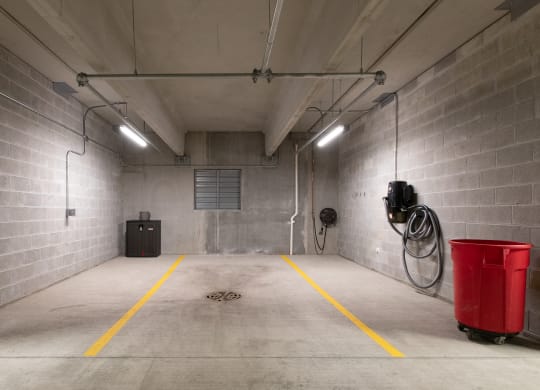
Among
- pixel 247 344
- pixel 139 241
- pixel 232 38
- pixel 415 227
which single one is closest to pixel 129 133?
pixel 232 38

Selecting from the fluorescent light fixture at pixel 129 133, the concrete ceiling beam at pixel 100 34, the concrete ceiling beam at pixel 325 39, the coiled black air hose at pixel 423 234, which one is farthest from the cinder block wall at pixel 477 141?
the fluorescent light fixture at pixel 129 133

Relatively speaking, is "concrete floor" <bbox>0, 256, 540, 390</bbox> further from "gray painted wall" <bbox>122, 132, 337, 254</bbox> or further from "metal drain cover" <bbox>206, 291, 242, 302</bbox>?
"gray painted wall" <bbox>122, 132, 337, 254</bbox>

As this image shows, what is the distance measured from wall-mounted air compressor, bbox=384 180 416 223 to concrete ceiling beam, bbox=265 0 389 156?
7.34 feet

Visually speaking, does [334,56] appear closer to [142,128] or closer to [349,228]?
[349,228]

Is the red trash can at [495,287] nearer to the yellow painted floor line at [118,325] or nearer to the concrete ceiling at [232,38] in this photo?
the concrete ceiling at [232,38]

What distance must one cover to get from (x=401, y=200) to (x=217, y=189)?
223 inches

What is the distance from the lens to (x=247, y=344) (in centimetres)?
302

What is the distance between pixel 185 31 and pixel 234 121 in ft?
14.0

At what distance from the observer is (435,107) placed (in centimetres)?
486

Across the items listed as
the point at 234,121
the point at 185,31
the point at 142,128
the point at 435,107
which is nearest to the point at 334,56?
the point at 185,31

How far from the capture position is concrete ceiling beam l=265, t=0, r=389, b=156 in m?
2.84

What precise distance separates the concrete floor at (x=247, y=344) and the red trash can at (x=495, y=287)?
8.7 inches

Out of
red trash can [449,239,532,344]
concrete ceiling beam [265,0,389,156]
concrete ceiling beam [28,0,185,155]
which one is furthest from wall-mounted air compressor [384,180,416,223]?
concrete ceiling beam [28,0,185,155]

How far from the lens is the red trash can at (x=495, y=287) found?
2.91m
